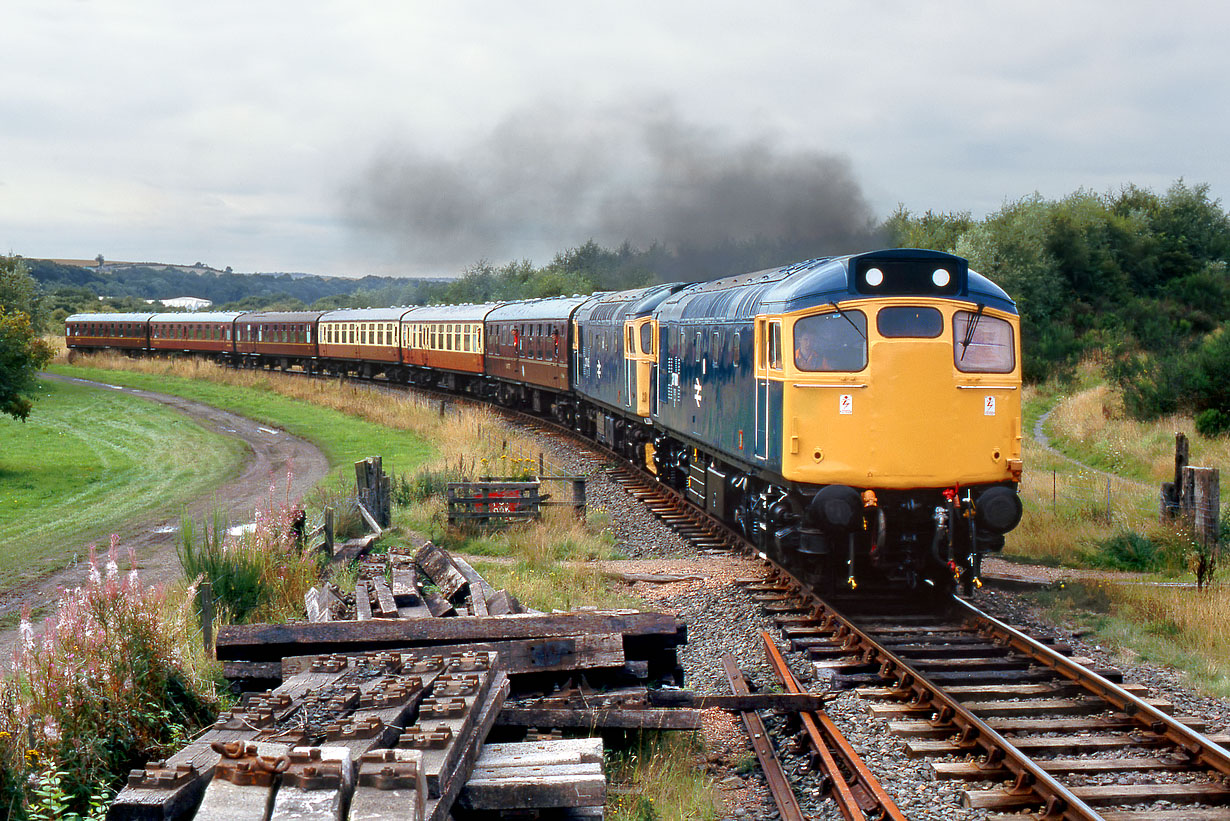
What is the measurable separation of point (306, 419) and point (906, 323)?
2583 cm

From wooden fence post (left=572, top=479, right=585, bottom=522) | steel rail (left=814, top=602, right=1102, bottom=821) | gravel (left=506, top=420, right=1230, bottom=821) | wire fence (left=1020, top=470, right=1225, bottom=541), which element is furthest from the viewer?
wooden fence post (left=572, top=479, right=585, bottom=522)

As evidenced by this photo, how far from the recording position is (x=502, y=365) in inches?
1401

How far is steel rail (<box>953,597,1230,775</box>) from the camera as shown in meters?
7.01

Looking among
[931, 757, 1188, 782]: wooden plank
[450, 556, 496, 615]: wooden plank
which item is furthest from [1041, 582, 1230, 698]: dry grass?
[450, 556, 496, 615]: wooden plank

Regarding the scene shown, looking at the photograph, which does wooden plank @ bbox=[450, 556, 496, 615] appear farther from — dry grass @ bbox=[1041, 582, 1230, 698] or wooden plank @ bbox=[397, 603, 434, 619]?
dry grass @ bbox=[1041, 582, 1230, 698]

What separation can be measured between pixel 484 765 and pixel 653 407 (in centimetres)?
1428

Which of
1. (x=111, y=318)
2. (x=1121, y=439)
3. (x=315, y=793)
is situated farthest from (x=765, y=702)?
(x=111, y=318)

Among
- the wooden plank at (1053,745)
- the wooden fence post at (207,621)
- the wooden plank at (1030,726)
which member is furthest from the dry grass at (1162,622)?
the wooden fence post at (207,621)

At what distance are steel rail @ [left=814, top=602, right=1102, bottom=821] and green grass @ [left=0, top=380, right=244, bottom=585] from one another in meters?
10.2

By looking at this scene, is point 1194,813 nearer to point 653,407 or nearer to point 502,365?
point 653,407

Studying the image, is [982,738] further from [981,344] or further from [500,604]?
[981,344]

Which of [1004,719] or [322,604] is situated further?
[322,604]

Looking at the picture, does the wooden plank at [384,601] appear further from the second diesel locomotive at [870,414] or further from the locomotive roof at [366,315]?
the locomotive roof at [366,315]

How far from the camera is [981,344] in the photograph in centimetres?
1119
